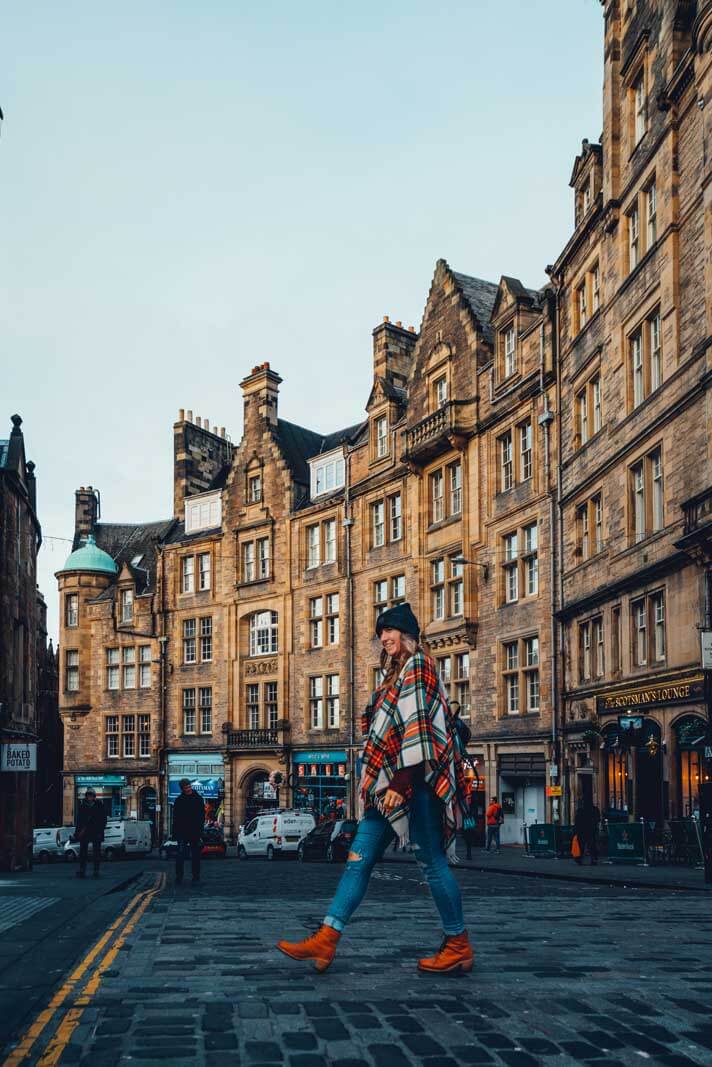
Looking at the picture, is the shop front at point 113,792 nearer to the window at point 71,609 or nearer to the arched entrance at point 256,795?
the window at point 71,609

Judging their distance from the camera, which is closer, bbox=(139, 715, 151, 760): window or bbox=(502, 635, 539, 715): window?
bbox=(502, 635, 539, 715): window

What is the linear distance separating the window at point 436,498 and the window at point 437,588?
159 cm

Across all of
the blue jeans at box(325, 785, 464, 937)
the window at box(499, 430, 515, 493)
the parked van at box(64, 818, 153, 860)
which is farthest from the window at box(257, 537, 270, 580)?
the blue jeans at box(325, 785, 464, 937)

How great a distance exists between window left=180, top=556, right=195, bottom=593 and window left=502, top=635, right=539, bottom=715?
77.6 feet

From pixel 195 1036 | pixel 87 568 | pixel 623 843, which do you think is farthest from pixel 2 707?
pixel 87 568

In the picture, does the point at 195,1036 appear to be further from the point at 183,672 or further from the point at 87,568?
the point at 87,568

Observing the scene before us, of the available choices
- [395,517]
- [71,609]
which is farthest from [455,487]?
[71,609]

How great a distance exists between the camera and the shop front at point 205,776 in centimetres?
5506

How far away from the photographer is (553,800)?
3459cm

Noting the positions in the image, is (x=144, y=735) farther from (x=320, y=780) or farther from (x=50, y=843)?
(x=50, y=843)

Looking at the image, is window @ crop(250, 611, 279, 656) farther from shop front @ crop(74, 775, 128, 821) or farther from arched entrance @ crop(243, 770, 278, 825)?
shop front @ crop(74, 775, 128, 821)

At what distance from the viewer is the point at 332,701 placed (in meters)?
50.2

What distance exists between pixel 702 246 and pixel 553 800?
53.2 ft

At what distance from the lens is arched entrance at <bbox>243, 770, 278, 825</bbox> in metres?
52.8
